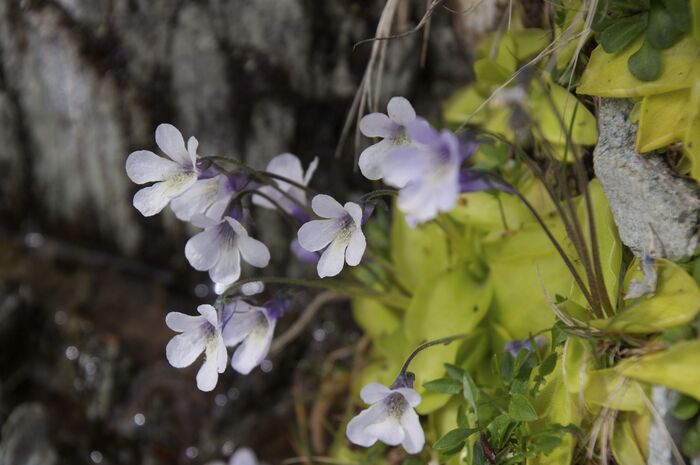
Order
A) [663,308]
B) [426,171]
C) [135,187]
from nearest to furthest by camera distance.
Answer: [426,171] → [663,308] → [135,187]

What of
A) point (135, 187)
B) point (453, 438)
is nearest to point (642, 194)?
point (453, 438)

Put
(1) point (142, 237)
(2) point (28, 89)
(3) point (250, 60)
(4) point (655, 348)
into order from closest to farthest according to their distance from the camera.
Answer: (4) point (655, 348)
(3) point (250, 60)
(2) point (28, 89)
(1) point (142, 237)

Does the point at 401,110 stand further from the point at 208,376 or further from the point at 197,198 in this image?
the point at 208,376

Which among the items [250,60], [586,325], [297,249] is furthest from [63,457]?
[586,325]

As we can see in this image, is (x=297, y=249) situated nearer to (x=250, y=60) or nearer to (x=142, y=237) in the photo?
(x=250, y=60)

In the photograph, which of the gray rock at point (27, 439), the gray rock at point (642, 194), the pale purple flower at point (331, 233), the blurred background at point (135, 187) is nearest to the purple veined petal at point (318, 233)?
the pale purple flower at point (331, 233)

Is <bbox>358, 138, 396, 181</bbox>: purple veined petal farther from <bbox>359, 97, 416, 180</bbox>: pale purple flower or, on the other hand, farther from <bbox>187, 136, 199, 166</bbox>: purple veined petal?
<bbox>187, 136, 199, 166</bbox>: purple veined petal

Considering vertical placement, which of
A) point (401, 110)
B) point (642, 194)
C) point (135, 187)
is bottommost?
point (135, 187)
